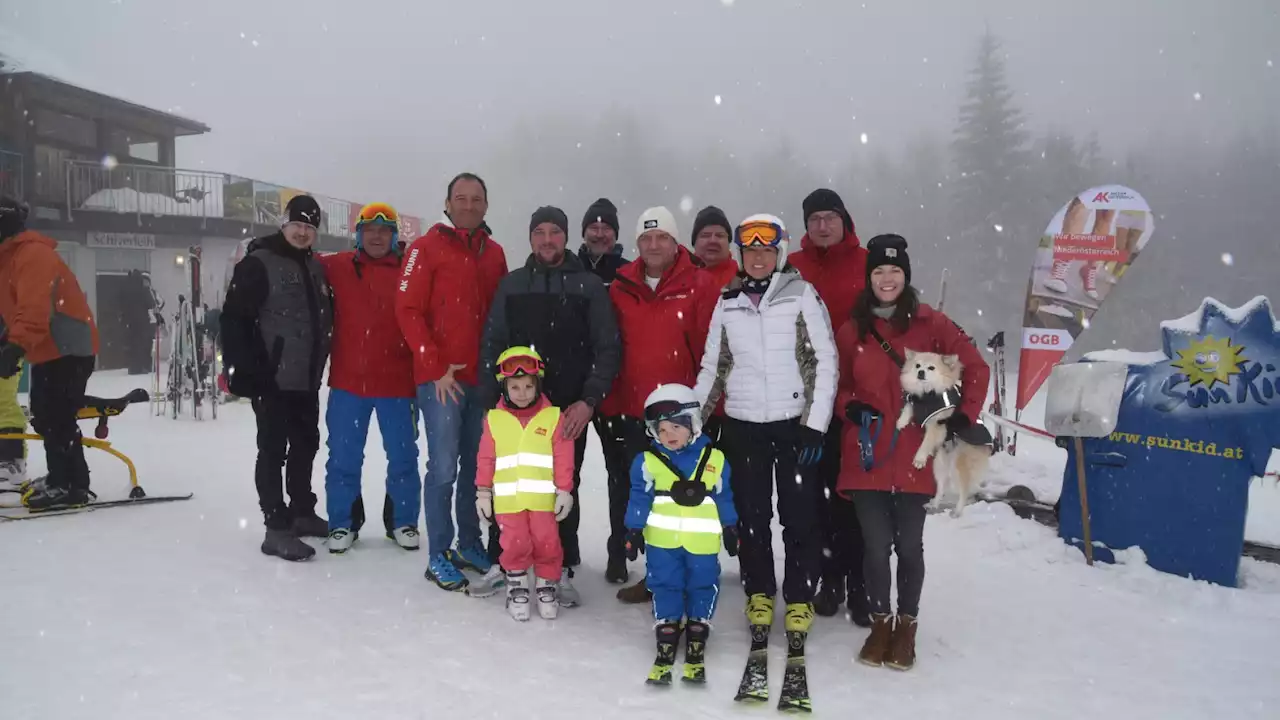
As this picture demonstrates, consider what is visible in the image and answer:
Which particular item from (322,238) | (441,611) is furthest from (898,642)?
(322,238)

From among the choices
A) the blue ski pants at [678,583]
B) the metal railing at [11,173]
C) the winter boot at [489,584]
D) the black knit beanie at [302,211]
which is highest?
the metal railing at [11,173]

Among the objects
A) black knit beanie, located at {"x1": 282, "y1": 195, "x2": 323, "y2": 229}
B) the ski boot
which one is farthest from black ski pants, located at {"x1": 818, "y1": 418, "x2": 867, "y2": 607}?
black knit beanie, located at {"x1": 282, "y1": 195, "x2": 323, "y2": 229}

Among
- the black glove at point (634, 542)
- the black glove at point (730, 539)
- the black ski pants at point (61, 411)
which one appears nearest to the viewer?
the black glove at point (730, 539)

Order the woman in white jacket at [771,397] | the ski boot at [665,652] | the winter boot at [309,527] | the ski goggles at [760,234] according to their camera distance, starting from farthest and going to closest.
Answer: the winter boot at [309,527] → the ski goggles at [760,234] → the woman in white jacket at [771,397] → the ski boot at [665,652]

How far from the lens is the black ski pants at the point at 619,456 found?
4426 mm

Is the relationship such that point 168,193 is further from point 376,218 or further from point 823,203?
point 823,203

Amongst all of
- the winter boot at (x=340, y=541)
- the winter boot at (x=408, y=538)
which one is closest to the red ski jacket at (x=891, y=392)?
the winter boot at (x=408, y=538)

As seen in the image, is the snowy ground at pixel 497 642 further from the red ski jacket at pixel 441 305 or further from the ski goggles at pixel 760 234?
the ski goggles at pixel 760 234

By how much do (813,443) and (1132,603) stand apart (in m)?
2.55

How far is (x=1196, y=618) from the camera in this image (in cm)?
437

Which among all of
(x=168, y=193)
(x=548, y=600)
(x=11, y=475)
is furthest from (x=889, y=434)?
(x=168, y=193)

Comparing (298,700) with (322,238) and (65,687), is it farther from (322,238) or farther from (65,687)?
(322,238)

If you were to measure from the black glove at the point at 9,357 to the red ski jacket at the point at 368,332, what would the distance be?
272 cm

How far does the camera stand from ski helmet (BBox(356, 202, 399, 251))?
5.01 metres
